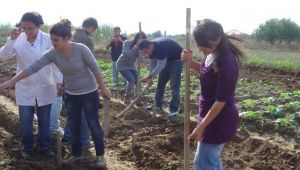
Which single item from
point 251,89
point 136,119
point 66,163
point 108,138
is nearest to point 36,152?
point 66,163

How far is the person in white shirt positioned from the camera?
5004mm

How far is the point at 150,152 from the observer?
5676mm

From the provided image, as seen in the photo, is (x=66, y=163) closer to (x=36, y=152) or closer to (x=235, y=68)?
(x=36, y=152)

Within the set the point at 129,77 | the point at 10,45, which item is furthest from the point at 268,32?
the point at 10,45

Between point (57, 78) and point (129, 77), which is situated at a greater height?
point (57, 78)

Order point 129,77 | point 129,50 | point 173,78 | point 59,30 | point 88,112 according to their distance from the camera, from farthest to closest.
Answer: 1. point 129,77
2. point 129,50
3. point 173,78
4. point 88,112
5. point 59,30

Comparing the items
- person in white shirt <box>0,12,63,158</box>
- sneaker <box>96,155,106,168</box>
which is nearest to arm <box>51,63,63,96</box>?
person in white shirt <box>0,12,63,158</box>

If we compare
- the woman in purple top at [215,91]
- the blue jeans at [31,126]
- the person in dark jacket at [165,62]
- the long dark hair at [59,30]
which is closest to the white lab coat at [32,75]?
the blue jeans at [31,126]

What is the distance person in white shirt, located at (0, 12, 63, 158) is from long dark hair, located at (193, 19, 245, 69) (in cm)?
239

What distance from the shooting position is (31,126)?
17.1 feet

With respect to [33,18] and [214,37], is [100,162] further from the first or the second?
[214,37]

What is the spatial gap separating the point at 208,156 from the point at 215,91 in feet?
1.77

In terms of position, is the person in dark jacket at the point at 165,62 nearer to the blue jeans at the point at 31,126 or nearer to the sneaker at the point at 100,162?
the blue jeans at the point at 31,126

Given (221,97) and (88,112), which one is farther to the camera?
(88,112)
